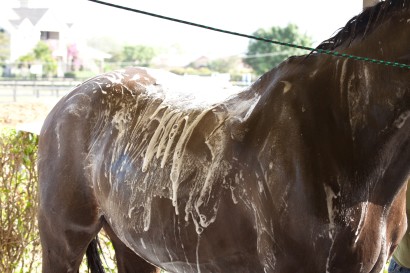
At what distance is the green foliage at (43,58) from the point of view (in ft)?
92.1

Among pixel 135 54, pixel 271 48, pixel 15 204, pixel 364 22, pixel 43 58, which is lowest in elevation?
pixel 15 204

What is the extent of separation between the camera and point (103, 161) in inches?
108

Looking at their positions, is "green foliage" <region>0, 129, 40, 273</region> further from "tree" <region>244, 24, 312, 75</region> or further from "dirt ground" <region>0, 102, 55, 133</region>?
"tree" <region>244, 24, 312, 75</region>

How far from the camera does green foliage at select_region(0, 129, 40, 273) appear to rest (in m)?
4.40

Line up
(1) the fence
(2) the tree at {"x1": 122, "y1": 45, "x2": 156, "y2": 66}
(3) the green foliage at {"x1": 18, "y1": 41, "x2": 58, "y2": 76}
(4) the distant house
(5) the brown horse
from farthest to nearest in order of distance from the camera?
(2) the tree at {"x1": 122, "y1": 45, "x2": 156, "y2": 66}, (3) the green foliage at {"x1": 18, "y1": 41, "x2": 58, "y2": 76}, (4) the distant house, (1) the fence, (5) the brown horse

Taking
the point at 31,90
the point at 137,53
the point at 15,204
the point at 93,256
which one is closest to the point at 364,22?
the point at 93,256

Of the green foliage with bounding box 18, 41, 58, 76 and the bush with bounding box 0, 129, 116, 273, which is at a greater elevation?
the green foliage with bounding box 18, 41, 58, 76

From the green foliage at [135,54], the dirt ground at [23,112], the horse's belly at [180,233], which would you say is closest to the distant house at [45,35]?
the green foliage at [135,54]

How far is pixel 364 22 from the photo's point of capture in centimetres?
199

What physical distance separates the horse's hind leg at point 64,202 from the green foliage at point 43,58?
2394 centimetres

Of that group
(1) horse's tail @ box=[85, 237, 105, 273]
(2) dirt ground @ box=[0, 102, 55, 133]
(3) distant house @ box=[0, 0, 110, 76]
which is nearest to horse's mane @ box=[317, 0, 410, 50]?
(1) horse's tail @ box=[85, 237, 105, 273]

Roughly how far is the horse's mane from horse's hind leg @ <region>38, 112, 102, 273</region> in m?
1.29

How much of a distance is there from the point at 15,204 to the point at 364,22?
10.3 feet

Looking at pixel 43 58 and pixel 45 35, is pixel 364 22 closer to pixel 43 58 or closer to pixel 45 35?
pixel 45 35
